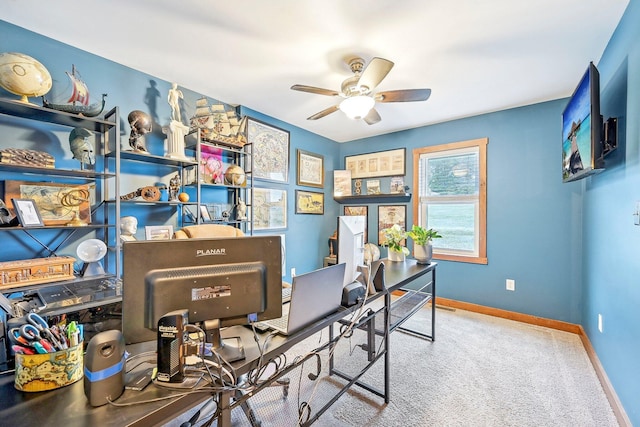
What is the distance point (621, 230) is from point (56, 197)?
3.95 m

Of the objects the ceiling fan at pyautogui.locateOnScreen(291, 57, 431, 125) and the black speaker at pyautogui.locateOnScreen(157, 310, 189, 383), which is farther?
the ceiling fan at pyautogui.locateOnScreen(291, 57, 431, 125)

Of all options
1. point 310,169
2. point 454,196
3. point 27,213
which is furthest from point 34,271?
point 454,196

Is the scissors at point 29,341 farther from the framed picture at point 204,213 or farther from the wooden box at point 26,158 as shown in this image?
the framed picture at point 204,213

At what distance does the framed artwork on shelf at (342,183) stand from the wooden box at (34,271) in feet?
11.4

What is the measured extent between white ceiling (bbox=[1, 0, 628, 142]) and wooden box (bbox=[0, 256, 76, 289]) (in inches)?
64.6

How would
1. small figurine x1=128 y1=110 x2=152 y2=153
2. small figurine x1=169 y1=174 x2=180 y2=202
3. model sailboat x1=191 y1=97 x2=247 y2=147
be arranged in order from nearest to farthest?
small figurine x1=128 y1=110 x2=152 y2=153, small figurine x1=169 y1=174 x2=180 y2=202, model sailboat x1=191 y1=97 x2=247 y2=147

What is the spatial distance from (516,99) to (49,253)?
462 cm

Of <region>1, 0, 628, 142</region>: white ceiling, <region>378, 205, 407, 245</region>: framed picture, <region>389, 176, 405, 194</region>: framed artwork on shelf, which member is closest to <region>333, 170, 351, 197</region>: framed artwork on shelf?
<region>378, 205, 407, 245</region>: framed picture

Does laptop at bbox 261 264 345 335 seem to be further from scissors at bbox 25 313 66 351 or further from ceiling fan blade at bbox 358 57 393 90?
ceiling fan blade at bbox 358 57 393 90

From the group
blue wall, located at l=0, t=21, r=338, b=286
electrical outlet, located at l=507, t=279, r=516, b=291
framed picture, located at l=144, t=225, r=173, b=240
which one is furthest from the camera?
electrical outlet, located at l=507, t=279, r=516, b=291

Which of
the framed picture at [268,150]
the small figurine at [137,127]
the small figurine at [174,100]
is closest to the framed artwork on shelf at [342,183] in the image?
the framed picture at [268,150]

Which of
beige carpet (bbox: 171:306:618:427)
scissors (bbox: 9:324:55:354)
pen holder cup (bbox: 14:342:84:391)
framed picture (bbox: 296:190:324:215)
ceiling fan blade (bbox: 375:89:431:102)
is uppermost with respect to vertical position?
ceiling fan blade (bbox: 375:89:431:102)

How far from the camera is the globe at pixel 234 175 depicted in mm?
2961

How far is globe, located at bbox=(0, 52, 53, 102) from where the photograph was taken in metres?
1.63
